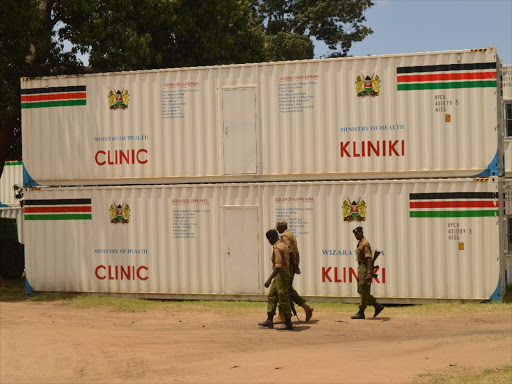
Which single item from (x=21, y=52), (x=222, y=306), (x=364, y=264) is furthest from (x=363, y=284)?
(x=21, y=52)

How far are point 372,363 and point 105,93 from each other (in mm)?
10516

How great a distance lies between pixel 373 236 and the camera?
16094 millimetres

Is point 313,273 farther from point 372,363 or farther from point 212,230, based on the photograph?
point 372,363

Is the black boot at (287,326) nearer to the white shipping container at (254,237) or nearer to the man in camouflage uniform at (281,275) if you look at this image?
the man in camouflage uniform at (281,275)

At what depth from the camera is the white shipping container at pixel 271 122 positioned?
15.7 meters

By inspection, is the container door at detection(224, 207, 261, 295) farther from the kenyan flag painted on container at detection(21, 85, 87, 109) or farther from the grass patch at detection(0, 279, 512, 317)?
the kenyan flag painted on container at detection(21, 85, 87, 109)

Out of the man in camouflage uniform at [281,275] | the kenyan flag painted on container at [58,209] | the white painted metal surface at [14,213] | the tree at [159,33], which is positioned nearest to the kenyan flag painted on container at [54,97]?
the kenyan flag painted on container at [58,209]

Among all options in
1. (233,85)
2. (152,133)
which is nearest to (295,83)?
(233,85)

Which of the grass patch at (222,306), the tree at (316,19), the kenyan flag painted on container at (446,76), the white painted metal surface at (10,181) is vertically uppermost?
the tree at (316,19)

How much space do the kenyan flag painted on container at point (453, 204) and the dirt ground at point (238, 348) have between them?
7.43 ft

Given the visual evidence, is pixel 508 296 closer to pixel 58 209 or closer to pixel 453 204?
pixel 453 204

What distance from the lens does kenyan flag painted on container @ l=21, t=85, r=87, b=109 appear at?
18.2 m

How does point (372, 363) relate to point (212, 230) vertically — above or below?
below

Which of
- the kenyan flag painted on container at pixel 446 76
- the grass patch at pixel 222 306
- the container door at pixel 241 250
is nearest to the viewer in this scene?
the grass patch at pixel 222 306
